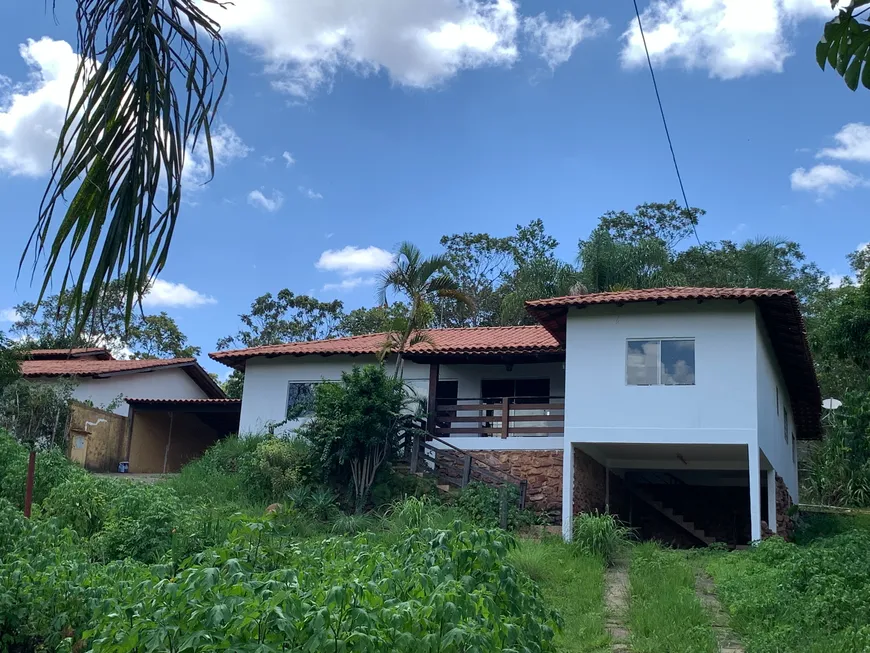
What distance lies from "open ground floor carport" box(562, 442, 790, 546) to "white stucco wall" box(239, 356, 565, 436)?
2.66m

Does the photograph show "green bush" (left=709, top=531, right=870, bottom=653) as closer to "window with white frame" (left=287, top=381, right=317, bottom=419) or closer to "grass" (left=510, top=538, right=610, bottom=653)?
"grass" (left=510, top=538, right=610, bottom=653)

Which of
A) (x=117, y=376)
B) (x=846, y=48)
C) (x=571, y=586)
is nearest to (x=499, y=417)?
(x=571, y=586)

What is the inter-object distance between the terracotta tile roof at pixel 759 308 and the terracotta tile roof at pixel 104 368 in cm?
1297

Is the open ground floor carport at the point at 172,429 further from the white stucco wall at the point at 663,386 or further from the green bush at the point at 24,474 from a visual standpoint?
the white stucco wall at the point at 663,386

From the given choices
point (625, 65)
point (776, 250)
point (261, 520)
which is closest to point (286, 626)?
point (261, 520)

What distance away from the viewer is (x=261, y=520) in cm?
559

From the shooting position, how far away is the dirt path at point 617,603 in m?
9.06

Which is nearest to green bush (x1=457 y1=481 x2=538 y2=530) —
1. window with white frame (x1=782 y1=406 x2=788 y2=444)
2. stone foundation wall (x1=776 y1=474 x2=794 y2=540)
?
stone foundation wall (x1=776 y1=474 x2=794 y2=540)

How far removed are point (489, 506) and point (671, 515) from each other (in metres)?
5.91

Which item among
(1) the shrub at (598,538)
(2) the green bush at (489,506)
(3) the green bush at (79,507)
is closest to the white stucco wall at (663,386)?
(2) the green bush at (489,506)

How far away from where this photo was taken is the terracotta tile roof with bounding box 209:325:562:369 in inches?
753

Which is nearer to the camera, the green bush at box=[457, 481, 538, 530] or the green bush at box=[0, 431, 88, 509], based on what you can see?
the green bush at box=[0, 431, 88, 509]

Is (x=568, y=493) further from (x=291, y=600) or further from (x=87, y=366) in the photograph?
(x=87, y=366)

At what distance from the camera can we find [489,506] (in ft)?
53.1
